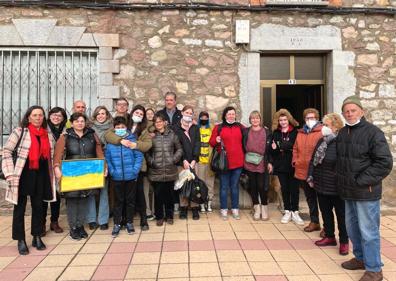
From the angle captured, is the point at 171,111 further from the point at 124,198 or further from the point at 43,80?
the point at 43,80

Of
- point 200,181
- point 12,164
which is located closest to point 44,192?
point 12,164

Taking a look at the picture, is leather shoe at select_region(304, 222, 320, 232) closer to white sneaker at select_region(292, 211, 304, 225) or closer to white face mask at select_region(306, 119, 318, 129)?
white sneaker at select_region(292, 211, 304, 225)

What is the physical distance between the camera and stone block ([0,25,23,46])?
5.75 metres

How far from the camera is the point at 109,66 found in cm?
589

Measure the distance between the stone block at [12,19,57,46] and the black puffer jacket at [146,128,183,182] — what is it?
8.83ft

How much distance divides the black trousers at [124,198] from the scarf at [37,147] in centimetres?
96

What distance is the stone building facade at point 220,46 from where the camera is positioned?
19.4 ft

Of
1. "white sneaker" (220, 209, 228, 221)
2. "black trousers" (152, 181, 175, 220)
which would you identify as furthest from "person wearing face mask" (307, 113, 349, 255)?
"black trousers" (152, 181, 175, 220)

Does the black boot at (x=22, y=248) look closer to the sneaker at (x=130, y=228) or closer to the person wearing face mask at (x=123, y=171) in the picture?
the person wearing face mask at (x=123, y=171)

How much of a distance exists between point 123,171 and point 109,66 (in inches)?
86.4

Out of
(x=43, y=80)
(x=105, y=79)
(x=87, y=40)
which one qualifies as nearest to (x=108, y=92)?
(x=105, y=79)

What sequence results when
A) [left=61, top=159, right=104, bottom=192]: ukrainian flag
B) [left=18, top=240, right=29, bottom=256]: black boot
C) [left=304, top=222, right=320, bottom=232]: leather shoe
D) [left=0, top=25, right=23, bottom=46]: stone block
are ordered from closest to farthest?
[left=18, top=240, right=29, bottom=256]: black boot < [left=61, top=159, right=104, bottom=192]: ukrainian flag < [left=304, top=222, right=320, bottom=232]: leather shoe < [left=0, top=25, right=23, bottom=46]: stone block

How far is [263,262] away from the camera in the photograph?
370cm

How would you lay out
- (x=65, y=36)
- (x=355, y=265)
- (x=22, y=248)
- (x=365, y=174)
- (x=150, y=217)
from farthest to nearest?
(x=65, y=36) → (x=150, y=217) → (x=22, y=248) → (x=355, y=265) → (x=365, y=174)
